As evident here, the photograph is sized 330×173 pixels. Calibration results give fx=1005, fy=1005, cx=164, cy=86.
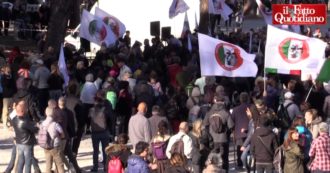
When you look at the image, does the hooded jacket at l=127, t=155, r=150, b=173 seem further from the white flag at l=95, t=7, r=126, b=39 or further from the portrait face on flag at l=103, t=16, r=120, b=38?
the portrait face on flag at l=103, t=16, r=120, b=38

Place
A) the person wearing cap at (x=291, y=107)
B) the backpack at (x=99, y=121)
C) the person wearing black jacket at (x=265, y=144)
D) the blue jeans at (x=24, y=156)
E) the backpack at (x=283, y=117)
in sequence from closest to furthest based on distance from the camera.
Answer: the person wearing black jacket at (x=265, y=144)
the blue jeans at (x=24, y=156)
the backpack at (x=99, y=121)
the backpack at (x=283, y=117)
the person wearing cap at (x=291, y=107)

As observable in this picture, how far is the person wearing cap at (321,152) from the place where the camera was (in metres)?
16.6

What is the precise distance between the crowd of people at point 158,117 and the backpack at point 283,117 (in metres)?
0.02

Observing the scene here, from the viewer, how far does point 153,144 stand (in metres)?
16.4

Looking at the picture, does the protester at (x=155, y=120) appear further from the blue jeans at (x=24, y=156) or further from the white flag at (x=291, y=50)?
the white flag at (x=291, y=50)

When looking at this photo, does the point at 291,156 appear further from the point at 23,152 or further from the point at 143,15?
the point at 143,15

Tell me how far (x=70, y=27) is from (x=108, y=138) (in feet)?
69.9

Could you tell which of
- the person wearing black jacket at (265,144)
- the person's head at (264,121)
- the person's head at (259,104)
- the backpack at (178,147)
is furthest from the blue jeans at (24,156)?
the person's head at (259,104)

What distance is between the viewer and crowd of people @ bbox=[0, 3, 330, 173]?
16656mm

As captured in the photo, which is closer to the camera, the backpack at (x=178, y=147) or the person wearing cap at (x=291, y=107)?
the backpack at (x=178, y=147)

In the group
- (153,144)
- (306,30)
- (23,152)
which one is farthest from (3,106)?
(306,30)

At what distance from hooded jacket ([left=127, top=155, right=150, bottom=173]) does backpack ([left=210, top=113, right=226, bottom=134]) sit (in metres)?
3.57

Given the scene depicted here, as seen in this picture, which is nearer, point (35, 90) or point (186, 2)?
point (35, 90)

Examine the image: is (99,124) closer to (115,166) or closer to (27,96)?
(27,96)
